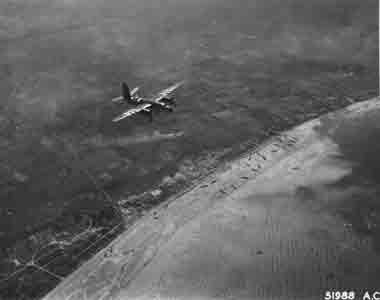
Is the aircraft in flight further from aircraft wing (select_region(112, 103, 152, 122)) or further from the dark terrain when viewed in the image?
the dark terrain

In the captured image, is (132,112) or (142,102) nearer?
(132,112)

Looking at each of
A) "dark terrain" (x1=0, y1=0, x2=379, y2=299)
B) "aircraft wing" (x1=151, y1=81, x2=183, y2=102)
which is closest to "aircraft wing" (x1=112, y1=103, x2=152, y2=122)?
"aircraft wing" (x1=151, y1=81, x2=183, y2=102)

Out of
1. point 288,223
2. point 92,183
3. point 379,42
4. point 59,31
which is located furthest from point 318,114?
point 59,31

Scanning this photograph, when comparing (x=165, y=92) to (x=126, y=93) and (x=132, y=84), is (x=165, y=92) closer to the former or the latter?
(x=126, y=93)

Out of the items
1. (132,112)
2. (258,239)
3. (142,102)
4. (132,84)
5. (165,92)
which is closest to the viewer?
(258,239)

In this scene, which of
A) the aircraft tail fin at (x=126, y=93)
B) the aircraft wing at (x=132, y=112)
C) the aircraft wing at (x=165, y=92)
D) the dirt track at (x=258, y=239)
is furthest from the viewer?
the aircraft wing at (x=165, y=92)

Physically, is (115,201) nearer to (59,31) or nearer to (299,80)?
(299,80)

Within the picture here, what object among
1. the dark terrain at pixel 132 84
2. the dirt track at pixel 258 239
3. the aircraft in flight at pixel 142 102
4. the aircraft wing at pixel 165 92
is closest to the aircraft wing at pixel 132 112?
the aircraft in flight at pixel 142 102

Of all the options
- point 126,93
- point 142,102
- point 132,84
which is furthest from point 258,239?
point 132,84

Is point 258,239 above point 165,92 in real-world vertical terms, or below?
below

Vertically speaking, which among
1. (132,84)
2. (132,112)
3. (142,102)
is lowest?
(132,112)

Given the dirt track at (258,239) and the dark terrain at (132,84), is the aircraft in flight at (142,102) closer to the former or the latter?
the dark terrain at (132,84)
